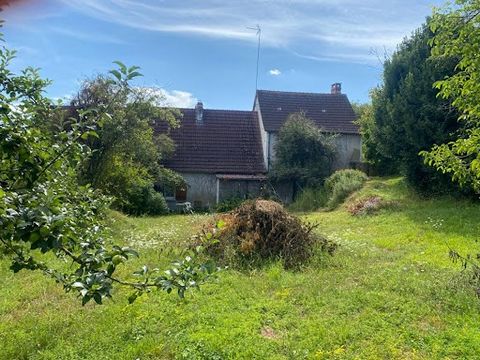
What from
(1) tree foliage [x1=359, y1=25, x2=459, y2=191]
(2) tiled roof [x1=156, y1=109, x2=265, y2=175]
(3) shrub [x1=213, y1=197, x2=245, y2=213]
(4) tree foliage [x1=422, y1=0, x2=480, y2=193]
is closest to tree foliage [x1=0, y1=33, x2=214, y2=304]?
(4) tree foliage [x1=422, y1=0, x2=480, y2=193]

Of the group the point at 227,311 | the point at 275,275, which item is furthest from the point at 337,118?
the point at 227,311

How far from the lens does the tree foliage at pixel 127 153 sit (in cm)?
1648

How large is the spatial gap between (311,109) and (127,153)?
13.1 metres

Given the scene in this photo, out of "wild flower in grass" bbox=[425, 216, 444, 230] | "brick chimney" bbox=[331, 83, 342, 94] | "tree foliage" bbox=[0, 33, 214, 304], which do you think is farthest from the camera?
"brick chimney" bbox=[331, 83, 342, 94]

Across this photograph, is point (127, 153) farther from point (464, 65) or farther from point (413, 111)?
point (464, 65)

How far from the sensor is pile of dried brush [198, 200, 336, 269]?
318 inches

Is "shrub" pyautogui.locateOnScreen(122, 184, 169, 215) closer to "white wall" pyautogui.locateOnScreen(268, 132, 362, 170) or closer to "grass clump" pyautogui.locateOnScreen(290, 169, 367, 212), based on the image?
"grass clump" pyautogui.locateOnScreen(290, 169, 367, 212)

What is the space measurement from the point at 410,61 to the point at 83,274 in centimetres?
1635

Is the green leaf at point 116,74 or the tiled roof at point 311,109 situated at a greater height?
the tiled roof at point 311,109

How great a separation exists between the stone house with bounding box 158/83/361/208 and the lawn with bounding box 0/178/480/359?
50.3ft

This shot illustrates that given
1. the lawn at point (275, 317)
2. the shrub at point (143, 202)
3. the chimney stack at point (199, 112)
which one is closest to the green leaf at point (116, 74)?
the lawn at point (275, 317)

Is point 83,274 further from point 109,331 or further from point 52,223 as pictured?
point 109,331

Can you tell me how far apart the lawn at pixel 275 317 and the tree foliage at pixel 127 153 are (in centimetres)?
912

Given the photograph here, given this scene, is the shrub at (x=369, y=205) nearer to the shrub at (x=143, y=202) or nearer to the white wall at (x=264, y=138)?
the shrub at (x=143, y=202)
